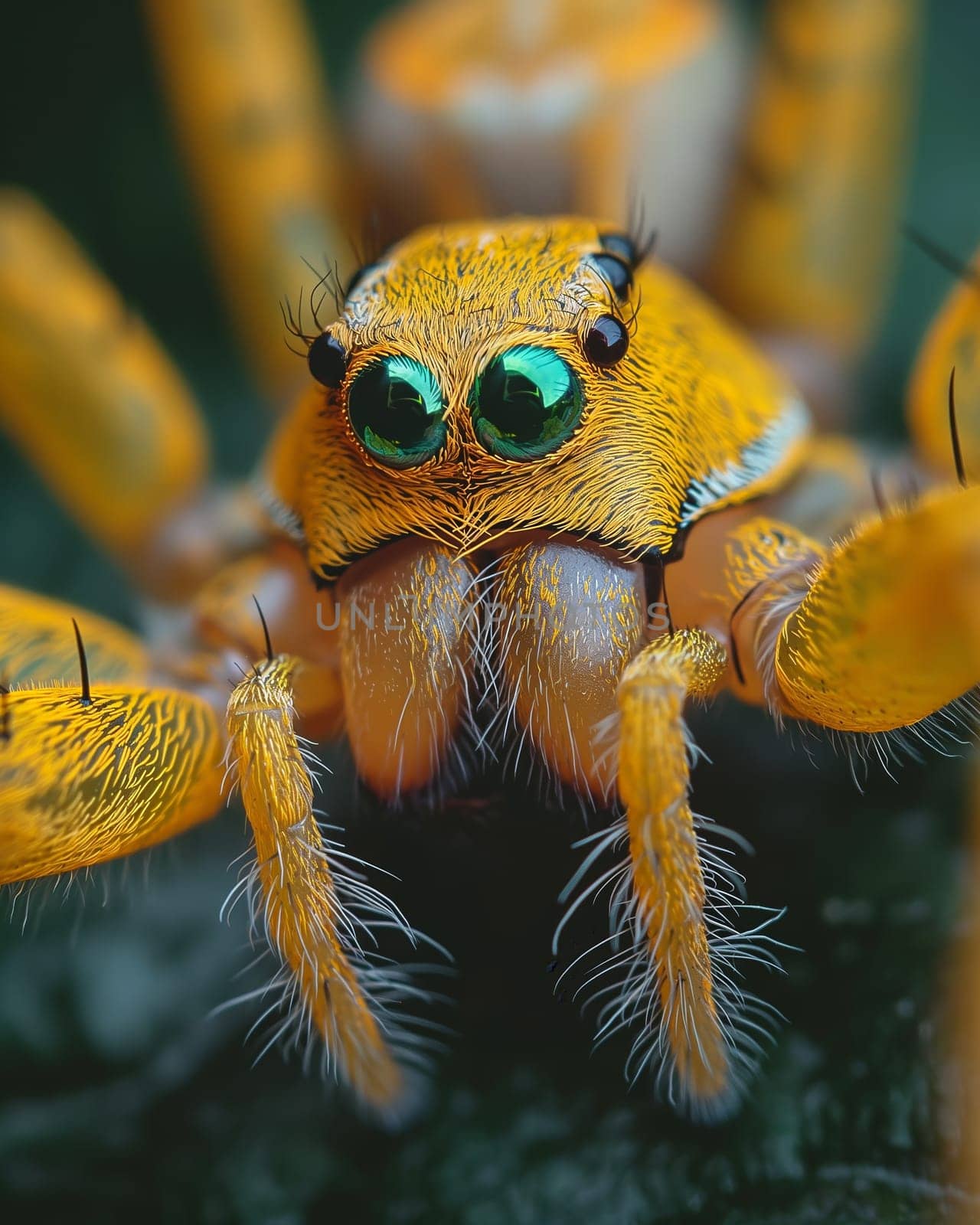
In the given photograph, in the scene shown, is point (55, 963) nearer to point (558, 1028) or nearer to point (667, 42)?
point (558, 1028)

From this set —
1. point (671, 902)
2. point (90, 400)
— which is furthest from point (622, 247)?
point (90, 400)

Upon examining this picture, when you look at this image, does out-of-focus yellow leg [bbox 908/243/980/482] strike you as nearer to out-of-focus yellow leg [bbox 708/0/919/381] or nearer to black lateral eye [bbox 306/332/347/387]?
out-of-focus yellow leg [bbox 708/0/919/381]

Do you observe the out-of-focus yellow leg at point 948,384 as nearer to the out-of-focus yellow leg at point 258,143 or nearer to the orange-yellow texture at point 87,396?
the out-of-focus yellow leg at point 258,143

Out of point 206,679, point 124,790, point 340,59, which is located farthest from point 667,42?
point 124,790

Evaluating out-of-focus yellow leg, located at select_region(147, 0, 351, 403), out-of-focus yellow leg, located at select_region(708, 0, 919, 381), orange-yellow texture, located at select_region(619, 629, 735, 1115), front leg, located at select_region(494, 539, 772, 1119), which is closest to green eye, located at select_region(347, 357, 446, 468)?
front leg, located at select_region(494, 539, 772, 1119)

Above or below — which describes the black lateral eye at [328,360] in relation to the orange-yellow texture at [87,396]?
below

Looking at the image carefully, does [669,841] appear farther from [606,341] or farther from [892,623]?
[606,341]

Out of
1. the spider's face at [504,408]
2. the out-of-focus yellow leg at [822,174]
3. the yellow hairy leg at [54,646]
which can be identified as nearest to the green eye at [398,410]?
the spider's face at [504,408]
